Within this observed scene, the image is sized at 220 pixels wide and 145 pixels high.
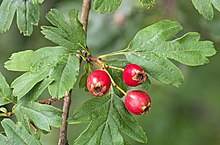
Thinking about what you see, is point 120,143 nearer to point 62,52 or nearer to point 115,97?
point 115,97

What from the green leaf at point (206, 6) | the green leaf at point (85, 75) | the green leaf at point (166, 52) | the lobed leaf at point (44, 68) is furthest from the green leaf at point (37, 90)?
the green leaf at point (206, 6)

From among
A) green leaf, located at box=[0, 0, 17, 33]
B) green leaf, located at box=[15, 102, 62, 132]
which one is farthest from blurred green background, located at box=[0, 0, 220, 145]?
green leaf, located at box=[15, 102, 62, 132]

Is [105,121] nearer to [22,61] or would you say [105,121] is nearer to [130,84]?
[130,84]

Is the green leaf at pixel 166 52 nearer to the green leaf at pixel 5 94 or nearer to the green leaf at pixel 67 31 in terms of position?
the green leaf at pixel 67 31

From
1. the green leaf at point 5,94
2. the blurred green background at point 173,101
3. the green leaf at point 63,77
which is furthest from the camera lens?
the blurred green background at point 173,101

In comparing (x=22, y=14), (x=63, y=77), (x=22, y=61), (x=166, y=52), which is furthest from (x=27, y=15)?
(x=166, y=52)

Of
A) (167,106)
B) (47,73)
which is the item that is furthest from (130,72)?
(167,106)

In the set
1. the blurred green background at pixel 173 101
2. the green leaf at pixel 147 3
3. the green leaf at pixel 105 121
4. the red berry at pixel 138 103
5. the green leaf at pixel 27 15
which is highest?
the green leaf at pixel 27 15
